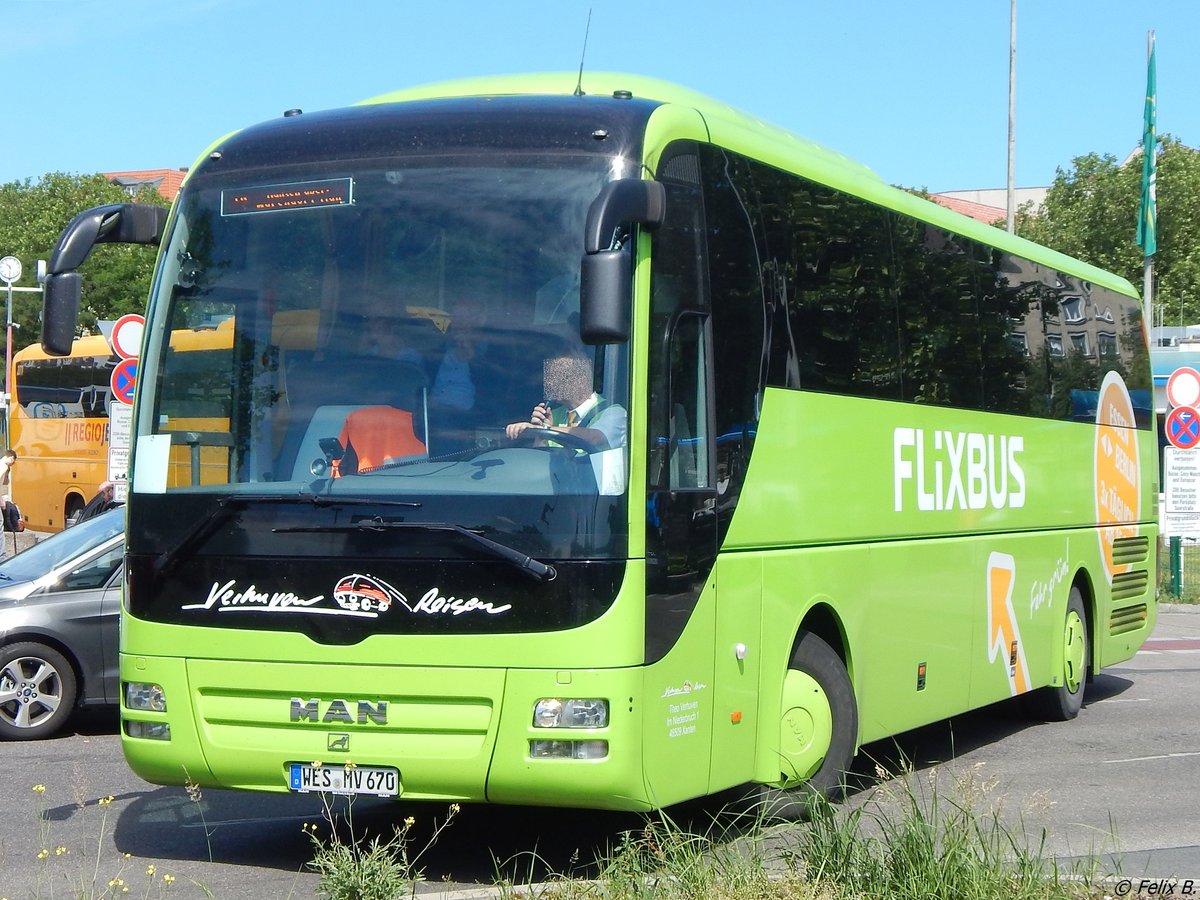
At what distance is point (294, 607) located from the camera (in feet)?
23.3

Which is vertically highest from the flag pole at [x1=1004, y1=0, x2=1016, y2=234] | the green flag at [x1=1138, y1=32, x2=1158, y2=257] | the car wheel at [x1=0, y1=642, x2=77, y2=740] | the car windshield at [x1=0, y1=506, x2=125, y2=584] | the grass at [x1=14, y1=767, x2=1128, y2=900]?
the flag pole at [x1=1004, y1=0, x2=1016, y2=234]

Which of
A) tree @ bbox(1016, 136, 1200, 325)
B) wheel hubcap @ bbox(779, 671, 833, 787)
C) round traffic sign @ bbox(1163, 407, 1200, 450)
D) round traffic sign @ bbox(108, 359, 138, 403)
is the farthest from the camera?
tree @ bbox(1016, 136, 1200, 325)

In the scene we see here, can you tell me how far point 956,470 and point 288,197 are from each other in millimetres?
5281

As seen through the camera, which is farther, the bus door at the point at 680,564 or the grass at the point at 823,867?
the bus door at the point at 680,564

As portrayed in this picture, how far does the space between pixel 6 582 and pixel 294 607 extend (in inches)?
242

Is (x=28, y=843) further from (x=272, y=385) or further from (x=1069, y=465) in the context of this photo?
(x=1069, y=465)

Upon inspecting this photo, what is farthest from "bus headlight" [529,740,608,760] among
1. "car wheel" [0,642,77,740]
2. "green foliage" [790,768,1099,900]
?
"car wheel" [0,642,77,740]

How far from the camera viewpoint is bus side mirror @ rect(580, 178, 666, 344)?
6.41 m

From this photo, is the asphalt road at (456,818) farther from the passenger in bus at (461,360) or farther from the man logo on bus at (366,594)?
the passenger in bus at (461,360)

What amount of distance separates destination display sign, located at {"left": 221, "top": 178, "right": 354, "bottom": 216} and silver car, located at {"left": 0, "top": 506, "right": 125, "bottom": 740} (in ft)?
16.4

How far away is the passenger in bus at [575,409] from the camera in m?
6.83

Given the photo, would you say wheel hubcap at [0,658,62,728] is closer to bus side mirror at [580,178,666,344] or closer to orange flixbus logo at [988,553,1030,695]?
orange flixbus logo at [988,553,1030,695]

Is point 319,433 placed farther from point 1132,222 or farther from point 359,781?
point 1132,222

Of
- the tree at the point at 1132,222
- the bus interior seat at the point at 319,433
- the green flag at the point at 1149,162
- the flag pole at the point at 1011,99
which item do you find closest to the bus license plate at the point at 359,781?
the bus interior seat at the point at 319,433
